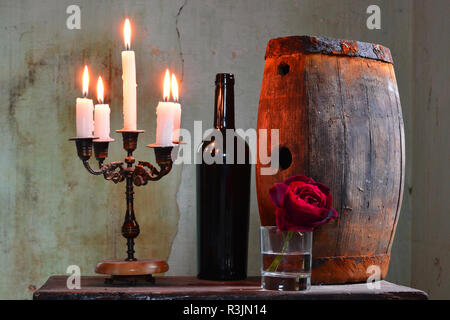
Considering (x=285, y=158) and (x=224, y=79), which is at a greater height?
(x=224, y=79)

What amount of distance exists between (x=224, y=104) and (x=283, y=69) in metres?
0.18

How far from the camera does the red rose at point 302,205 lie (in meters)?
1.22

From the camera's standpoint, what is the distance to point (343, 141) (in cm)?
135

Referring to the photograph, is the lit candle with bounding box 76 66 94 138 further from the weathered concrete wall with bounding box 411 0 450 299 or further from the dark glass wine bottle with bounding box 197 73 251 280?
the weathered concrete wall with bounding box 411 0 450 299

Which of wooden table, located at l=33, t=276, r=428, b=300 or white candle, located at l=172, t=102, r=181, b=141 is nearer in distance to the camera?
wooden table, located at l=33, t=276, r=428, b=300

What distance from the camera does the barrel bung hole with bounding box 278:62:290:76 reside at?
1.42 metres

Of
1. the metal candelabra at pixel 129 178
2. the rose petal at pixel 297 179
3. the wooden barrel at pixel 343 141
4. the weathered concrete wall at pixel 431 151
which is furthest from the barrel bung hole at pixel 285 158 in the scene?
the weathered concrete wall at pixel 431 151

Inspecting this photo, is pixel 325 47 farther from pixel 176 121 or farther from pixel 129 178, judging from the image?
pixel 129 178

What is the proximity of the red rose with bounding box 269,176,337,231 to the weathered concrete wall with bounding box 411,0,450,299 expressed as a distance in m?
0.61

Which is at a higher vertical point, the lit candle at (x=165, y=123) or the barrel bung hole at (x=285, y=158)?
the lit candle at (x=165, y=123)

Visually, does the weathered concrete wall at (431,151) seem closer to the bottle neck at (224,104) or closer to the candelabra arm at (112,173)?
the bottle neck at (224,104)

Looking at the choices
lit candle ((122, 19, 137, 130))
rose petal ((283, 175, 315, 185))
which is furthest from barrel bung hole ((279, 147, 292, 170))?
lit candle ((122, 19, 137, 130))

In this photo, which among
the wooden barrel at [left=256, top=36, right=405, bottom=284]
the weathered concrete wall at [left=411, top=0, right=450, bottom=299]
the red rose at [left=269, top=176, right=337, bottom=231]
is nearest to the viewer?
the red rose at [left=269, top=176, right=337, bottom=231]

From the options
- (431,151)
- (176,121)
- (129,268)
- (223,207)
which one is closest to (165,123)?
(176,121)
